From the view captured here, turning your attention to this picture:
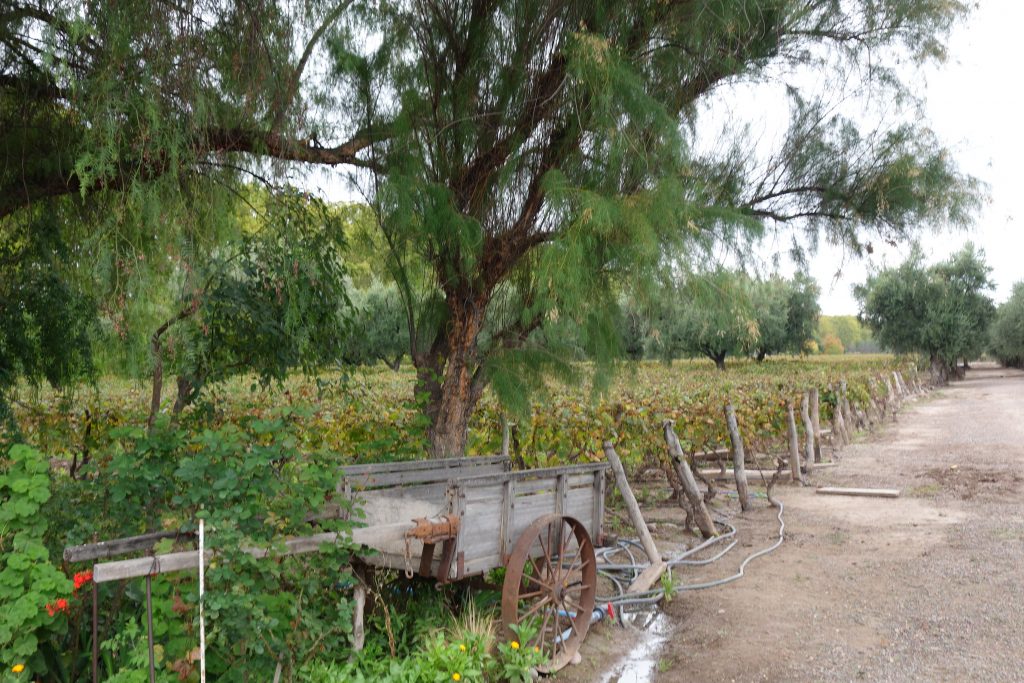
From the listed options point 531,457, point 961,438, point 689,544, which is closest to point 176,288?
point 531,457

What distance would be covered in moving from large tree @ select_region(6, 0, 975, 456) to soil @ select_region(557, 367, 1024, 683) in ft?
7.21

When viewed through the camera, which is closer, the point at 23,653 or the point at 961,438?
the point at 23,653

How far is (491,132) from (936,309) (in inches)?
1586

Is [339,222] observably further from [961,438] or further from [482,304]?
[961,438]

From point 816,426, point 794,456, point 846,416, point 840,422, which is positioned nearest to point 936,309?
point 846,416

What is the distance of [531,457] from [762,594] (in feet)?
10.3

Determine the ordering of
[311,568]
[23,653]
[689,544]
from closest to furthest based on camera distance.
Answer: [23,653]
[311,568]
[689,544]

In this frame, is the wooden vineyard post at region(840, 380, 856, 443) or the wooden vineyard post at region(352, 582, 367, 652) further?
the wooden vineyard post at region(840, 380, 856, 443)

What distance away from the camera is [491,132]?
587 cm

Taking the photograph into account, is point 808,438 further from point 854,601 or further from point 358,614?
point 358,614

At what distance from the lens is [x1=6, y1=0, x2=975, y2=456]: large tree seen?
4.41 meters

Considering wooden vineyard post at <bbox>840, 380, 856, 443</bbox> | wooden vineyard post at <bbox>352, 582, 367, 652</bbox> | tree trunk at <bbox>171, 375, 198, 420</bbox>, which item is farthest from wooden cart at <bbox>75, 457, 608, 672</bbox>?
wooden vineyard post at <bbox>840, 380, 856, 443</bbox>

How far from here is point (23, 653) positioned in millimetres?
3061

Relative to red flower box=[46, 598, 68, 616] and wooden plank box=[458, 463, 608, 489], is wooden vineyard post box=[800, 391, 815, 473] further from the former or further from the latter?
red flower box=[46, 598, 68, 616]
